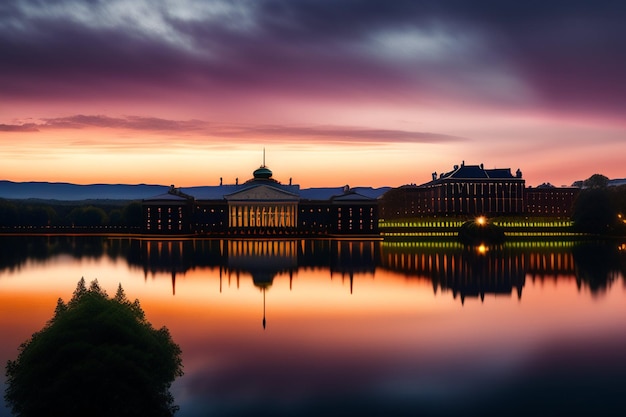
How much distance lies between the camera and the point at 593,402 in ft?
60.2

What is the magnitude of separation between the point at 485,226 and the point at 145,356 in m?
86.8

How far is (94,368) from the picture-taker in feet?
52.4

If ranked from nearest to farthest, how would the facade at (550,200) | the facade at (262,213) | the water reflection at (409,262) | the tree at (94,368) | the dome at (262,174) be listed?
the tree at (94,368) → the water reflection at (409,262) → the facade at (262,213) → the dome at (262,174) → the facade at (550,200)

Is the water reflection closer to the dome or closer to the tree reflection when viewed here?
the tree reflection

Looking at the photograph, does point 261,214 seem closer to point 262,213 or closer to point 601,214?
point 262,213

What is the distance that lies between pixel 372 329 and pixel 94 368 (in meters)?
14.9

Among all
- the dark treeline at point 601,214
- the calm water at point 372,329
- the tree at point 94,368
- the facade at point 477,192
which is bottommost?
the calm water at point 372,329

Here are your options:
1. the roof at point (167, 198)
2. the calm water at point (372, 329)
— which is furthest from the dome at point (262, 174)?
the calm water at point (372, 329)

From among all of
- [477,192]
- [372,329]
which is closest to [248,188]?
[477,192]

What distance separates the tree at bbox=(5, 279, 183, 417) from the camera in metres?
15.7

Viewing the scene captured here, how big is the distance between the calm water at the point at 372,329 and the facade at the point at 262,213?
5293 centimetres

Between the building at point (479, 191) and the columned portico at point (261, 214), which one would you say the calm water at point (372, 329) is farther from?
the building at point (479, 191)

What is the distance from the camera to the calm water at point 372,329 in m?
18.8

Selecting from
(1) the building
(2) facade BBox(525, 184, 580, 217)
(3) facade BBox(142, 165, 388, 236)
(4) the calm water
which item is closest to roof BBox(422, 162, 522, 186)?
(1) the building
